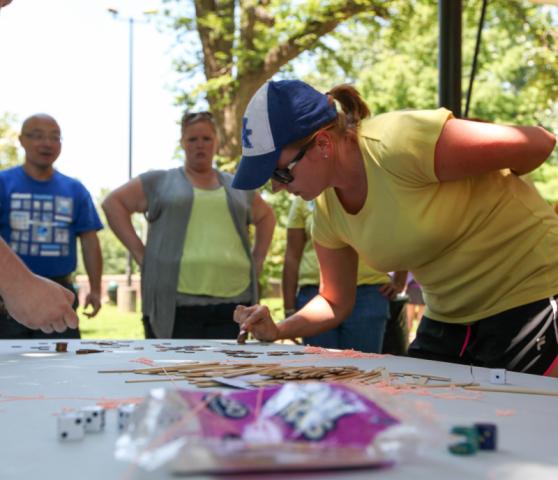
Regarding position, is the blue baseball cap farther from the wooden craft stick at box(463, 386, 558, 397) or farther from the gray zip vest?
the gray zip vest

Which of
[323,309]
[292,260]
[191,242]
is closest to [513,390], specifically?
[323,309]

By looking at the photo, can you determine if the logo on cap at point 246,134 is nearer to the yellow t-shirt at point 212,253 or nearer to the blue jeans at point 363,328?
the yellow t-shirt at point 212,253

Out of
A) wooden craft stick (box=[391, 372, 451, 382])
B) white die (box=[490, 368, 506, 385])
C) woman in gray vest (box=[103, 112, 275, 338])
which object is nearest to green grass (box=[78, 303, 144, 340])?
woman in gray vest (box=[103, 112, 275, 338])

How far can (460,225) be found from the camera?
2176 millimetres

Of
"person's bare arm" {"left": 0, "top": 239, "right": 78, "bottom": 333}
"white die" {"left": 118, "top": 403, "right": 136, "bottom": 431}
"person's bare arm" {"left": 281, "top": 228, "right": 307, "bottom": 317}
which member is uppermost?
"person's bare arm" {"left": 0, "top": 239, "right": 78, "bottom": 333}

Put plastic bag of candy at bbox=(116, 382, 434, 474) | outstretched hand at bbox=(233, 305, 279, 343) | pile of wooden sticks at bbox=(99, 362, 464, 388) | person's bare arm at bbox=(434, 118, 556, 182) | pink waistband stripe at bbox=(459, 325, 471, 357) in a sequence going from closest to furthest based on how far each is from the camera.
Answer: plastic bag of candy at bbox=(116, 382, 434, 474) → pile of wooden sticks at bbox=(99, 362, 464, 388) → person's bare arm at bbox=(434, 118, 556, 182) → pink waistband stripe at bbox=(459, 325, 471, 357) → outstretched hand at bbox=(233, 305, 279, 343)

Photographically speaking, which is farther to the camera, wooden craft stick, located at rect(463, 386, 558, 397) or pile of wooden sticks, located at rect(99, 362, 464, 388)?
pile of wooden sticks, located at rect(99, 362, 464, 388)

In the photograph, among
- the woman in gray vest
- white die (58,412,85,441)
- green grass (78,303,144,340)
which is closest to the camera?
white die (58,412,85,441)

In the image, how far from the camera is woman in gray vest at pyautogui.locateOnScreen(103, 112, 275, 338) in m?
4.02

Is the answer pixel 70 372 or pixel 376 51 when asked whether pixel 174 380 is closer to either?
pixel 70 372

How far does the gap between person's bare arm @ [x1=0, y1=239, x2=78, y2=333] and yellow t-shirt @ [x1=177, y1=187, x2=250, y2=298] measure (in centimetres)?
209

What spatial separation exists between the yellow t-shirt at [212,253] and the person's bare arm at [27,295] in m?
2.09

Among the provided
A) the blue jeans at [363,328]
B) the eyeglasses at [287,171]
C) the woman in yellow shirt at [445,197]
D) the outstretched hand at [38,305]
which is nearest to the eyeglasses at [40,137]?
the blue jeans at [363,328]

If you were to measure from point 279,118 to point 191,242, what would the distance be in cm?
210
